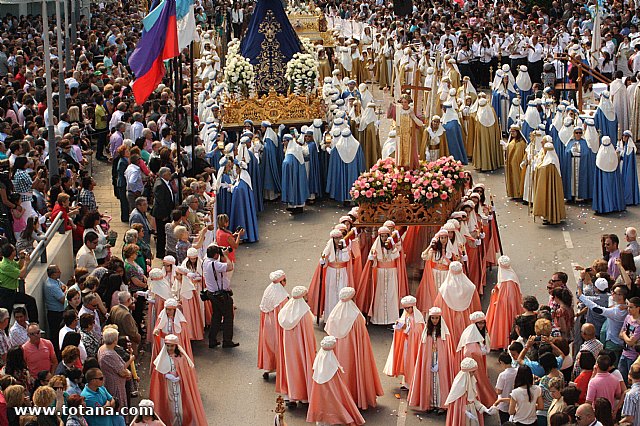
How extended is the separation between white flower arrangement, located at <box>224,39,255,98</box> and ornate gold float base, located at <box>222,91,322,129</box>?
0.96m

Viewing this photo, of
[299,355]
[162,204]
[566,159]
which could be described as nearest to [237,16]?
[566,159]

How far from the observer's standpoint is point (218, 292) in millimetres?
16172

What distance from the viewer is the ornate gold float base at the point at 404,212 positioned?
57.7 ft

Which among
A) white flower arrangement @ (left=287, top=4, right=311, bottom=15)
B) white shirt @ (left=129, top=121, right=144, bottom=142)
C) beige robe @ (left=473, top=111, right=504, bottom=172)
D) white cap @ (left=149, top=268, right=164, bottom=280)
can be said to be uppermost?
white flower arrangement @ (left=287, top=4, right=311, bottom=15)

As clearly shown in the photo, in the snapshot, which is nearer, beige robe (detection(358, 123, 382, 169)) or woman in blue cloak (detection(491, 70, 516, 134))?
beige robe (detection(358, 123, 382, 169))

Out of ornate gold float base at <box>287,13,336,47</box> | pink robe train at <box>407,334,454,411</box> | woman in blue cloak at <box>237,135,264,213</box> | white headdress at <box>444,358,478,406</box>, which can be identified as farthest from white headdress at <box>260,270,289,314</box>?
ornate gold float base at <box>287,13,336,47</box>

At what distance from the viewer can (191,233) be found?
58.4 feet

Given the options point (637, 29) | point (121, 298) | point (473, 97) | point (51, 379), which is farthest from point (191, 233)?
point (637, 29)

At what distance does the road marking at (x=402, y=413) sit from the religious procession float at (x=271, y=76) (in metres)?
9.54

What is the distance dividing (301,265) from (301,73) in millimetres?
6343

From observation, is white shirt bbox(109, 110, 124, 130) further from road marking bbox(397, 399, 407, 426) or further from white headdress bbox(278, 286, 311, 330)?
road marking bbox(397, 399, 407, 426)

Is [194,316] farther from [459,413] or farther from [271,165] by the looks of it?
[271,165]

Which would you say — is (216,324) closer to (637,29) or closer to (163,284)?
(163,284)

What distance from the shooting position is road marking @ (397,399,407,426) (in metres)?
14.3
